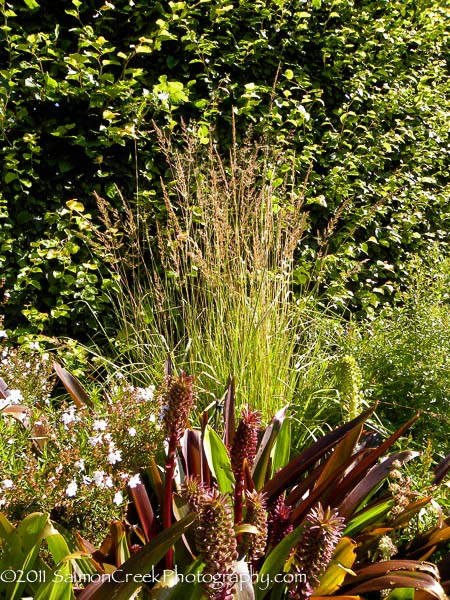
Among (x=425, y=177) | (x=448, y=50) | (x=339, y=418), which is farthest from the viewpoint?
(x=448, y=50)

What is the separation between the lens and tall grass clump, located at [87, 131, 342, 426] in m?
2.89

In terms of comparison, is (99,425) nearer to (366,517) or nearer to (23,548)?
(23,548)

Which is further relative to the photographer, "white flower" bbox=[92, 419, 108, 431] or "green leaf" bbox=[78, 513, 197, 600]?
"white flower" bbox=[92, 419, 108, 431]

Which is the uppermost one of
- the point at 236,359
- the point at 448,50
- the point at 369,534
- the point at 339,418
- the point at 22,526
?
the point at 448,50

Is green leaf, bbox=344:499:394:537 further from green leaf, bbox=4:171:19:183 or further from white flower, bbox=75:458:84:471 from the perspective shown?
green leaf, bbox=4:171:19:183

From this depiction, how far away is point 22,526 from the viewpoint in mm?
1353

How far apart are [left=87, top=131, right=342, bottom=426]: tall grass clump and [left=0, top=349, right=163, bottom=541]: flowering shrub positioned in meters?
0.90

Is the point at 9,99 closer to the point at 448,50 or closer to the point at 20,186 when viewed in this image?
the point at 20,186

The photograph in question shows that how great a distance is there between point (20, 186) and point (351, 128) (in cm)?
239

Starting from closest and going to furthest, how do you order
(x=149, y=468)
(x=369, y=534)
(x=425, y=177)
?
(x=369, y=534) < (x=149, y=468) < (x=425, y=177)

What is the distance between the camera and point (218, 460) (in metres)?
1.71

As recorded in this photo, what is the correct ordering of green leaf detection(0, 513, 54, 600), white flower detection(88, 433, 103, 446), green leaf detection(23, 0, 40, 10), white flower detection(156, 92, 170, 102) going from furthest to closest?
white flower detection(156, 92, 170, 102), green leaf detection(23, 0, 40, 10), white flower detection(88, 433, 103, 446), green leaf detection(0, 513, 54, 600)

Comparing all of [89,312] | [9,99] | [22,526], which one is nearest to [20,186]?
[9,99]

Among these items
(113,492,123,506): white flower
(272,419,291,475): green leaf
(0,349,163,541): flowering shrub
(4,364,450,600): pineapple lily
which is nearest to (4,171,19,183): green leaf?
(0,349,163,541): flowering shrub
